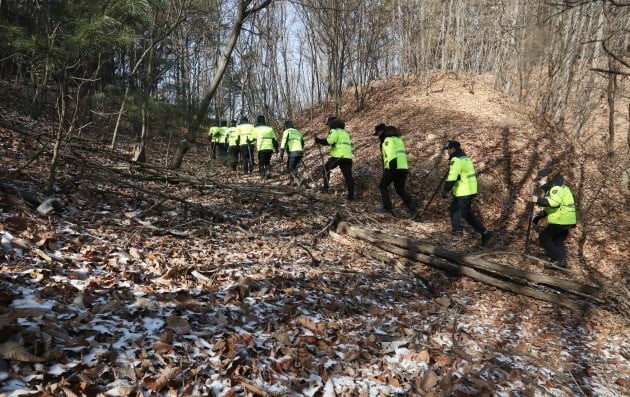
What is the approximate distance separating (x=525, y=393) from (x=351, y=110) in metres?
16.9

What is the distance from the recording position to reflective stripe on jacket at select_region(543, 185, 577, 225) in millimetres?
6988

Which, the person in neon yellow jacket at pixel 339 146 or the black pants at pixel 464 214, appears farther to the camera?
the person in neon yellow jacket at pixel 339 146

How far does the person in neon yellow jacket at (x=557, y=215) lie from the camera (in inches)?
275

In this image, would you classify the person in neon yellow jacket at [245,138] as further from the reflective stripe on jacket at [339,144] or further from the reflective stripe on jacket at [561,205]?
the reflective stripe on jacket at [561,205]

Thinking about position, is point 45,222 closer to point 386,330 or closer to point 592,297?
point 386,330

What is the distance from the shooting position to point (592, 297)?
5426 mm

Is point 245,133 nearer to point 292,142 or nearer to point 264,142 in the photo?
point 264,142

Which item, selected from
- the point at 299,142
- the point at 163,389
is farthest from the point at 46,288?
the point at 299,142

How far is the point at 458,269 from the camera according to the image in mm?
6109

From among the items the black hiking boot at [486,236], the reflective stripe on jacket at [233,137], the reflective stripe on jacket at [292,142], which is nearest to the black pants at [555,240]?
the black hiking boot at [486,236]

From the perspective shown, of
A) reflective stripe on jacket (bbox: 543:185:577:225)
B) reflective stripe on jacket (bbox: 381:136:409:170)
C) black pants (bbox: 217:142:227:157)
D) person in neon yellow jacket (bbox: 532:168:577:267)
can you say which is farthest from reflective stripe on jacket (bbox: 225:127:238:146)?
reflective stripe on jacket (bbox: 543:185:577:225)

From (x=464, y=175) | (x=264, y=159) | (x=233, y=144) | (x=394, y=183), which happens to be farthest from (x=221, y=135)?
(x=464, y=175)

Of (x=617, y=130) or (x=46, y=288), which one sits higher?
(x=617, y=130)

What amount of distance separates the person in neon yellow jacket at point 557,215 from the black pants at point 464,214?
1.17 metres
